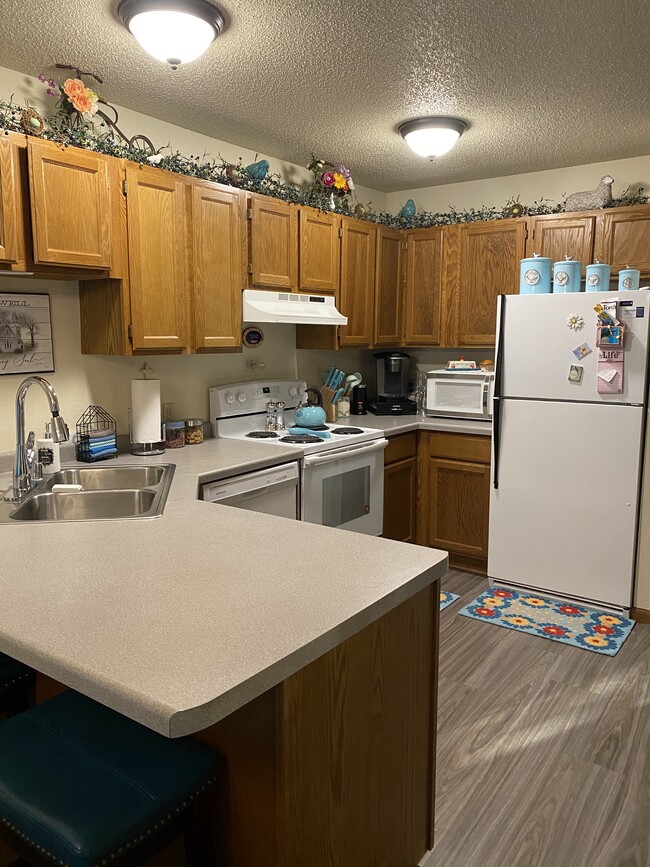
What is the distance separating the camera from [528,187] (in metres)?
4.20

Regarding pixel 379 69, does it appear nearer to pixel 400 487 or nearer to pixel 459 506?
pixel 400 487

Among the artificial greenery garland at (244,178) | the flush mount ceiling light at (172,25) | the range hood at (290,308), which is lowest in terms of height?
the range hood at (290,308)

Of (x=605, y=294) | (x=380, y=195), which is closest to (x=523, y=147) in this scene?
(x=605, y=294)

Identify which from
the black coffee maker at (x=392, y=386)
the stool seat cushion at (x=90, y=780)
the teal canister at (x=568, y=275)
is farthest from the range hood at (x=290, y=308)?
the stool seat cushion at (x=90, y=780)

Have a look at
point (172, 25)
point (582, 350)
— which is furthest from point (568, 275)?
point (172, 25)

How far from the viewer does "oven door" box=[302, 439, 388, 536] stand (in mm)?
3250

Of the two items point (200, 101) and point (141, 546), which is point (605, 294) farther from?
point (141, 546)

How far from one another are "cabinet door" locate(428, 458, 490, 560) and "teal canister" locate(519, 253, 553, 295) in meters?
1.06

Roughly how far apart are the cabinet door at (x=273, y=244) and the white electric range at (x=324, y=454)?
0.63 metres

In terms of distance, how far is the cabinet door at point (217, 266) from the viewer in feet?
9.76

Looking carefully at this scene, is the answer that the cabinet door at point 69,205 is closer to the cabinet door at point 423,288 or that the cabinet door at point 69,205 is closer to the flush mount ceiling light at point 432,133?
the flush mount ceiling light at point 432,133

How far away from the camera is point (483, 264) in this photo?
4098 millimetres

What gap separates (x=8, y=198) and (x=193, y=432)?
1.38 m

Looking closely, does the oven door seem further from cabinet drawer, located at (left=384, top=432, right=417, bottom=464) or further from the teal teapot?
the teal teapot
